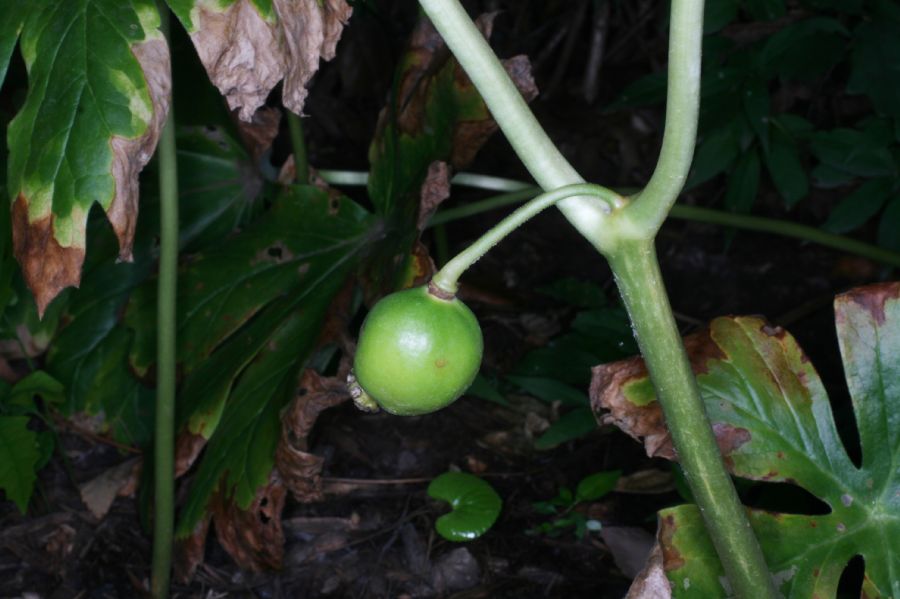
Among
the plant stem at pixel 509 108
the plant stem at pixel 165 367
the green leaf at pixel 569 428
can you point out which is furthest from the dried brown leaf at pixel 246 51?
the green leaf at pixel 569 428

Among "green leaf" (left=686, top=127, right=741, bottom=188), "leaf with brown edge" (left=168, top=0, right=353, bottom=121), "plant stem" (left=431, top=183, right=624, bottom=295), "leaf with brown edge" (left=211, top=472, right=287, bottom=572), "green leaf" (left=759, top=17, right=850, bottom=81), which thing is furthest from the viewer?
"green leaf" (left=686, top=127, right=741, bottom=188)

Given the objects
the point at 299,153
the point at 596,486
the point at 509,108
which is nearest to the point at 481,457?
the point at 596,486

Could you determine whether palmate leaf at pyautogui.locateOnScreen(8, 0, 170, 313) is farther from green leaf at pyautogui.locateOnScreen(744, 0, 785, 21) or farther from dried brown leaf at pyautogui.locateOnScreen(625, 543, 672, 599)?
green leaf at pyautogui.locateOnScreen(744, 0, 785, 21)

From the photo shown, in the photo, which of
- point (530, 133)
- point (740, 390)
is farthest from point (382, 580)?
point (530, 133)

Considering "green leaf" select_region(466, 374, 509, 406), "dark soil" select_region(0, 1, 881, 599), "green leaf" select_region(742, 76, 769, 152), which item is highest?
"green leaf" select_region(742, 76, 769, 152)

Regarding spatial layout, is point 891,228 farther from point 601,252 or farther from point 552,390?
point 601,252

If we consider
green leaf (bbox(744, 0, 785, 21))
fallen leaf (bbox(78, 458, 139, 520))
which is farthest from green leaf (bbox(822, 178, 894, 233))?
fallen leaf (bbox(78, 458, 139, 520))

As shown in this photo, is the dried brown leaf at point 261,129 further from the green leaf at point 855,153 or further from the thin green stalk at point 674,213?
the green leaf at point 855,153

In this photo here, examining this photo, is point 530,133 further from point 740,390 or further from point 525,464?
point 525,464

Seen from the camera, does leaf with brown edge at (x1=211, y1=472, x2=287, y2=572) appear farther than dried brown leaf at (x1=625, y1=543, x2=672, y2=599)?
Yes
